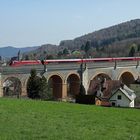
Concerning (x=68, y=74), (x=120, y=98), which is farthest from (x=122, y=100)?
(x=68, y=74)

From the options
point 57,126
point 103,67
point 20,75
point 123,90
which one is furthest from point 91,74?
point 57,126

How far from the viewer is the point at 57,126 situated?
12742 mm

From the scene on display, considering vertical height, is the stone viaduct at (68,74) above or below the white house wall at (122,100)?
above

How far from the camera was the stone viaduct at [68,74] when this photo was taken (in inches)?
2244

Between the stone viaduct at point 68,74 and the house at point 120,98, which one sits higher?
the stone viaduct at point 68,74

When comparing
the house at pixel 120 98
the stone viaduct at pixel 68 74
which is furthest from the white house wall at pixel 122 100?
the stone viaduct at pixel 68 74

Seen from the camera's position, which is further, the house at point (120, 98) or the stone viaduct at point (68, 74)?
the stone viaduct at point (68, 74)

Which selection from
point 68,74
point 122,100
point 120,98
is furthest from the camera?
point 68,74

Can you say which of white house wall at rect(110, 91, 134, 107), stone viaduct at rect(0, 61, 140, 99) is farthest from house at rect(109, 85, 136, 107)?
stone viaduct at rect(0, 61, 140, 99)

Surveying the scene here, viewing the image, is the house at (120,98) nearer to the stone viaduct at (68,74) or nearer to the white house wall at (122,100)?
the white house wall at (122,100)

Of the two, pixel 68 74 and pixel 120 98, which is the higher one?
pixel 68 74

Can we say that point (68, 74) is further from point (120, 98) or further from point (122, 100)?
point (122, 100)

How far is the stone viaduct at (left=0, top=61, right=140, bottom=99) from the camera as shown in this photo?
57.0 m

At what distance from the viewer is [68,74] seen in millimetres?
63281
